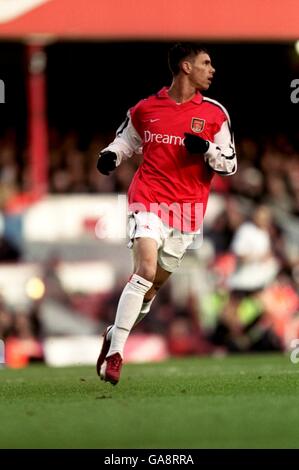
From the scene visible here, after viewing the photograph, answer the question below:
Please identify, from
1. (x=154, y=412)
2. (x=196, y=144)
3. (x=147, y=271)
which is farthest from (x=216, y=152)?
(x=154, y=412)

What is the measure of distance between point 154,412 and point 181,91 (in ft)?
9.52

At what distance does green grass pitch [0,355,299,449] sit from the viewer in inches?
279

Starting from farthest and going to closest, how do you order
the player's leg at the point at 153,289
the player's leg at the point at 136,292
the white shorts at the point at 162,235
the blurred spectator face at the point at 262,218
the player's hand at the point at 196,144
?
the blurred spectator face at the point at 262,218, the player's leg at the point at 153,289, the white shorts at the point at 162,235, the player's hand at the point at 196,144, the player's leg at the point at 136,292

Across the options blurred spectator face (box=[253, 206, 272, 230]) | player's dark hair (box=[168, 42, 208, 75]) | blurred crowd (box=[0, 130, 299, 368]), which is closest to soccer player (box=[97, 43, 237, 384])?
player's dark hair (box=[168, 42, 208, 75])

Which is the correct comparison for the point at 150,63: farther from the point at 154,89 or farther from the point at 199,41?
the point at 199,41

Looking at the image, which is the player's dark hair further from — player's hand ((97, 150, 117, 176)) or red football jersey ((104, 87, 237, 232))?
player's hand ((97, 150, 117, 176))

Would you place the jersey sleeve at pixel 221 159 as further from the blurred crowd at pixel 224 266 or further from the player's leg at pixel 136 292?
the blurred crowd at pixel 224 266

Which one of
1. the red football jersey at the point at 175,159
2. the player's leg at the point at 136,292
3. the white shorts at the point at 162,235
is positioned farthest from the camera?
the red football jersey at the point at 175,159

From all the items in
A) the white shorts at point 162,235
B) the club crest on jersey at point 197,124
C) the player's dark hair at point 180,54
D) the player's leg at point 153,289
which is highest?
the player's dark hair at point 180,54

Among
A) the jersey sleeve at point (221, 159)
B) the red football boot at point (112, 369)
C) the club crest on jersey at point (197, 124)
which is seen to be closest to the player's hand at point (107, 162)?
the club crest on jersey at point (197, 124)

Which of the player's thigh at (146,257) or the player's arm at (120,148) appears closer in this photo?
the player's thigh at (146,257)

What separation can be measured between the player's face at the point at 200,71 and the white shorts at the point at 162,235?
105 centimetres

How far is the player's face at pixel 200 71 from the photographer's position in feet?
32.2

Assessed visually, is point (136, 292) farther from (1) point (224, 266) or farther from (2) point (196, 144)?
(1) point (224, 266)
